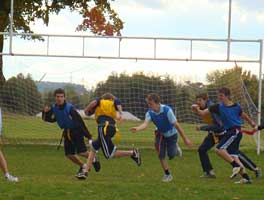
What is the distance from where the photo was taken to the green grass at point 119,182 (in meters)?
10.4

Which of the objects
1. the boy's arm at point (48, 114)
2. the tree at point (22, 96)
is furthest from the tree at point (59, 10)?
the boy's arm at point (48, 114)

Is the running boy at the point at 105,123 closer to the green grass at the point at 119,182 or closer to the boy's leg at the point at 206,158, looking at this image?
the green grass at the point at 119,182

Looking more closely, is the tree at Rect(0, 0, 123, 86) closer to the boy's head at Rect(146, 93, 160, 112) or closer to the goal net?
the goal net

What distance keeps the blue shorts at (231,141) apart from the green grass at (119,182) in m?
0.61

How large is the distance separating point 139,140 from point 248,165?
33.9 ft

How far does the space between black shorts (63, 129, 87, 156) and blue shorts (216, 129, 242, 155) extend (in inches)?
103

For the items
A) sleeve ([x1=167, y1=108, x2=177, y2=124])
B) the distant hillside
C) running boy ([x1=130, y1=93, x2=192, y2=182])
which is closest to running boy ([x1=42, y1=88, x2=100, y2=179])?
running boy ([x1=130, y1=93, x2=192, y2=182])

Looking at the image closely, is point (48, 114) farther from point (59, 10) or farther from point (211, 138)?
point (59, 10)

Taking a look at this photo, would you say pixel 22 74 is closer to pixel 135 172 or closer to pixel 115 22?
pixel 115 22

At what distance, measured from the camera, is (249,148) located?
2355cm

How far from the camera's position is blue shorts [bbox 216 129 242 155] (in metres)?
13.1

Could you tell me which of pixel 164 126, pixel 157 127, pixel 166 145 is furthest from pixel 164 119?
pixel 166 145

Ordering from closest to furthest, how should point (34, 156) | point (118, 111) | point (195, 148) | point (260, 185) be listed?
point (260, 185), point (118, 111), point (34, 156), point (195, 148)

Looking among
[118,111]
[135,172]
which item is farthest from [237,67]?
[118,111]
